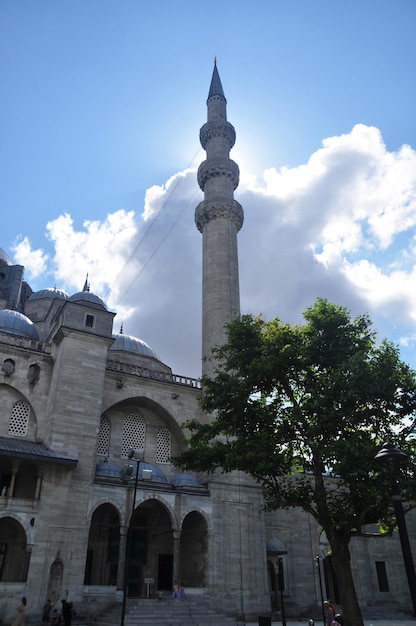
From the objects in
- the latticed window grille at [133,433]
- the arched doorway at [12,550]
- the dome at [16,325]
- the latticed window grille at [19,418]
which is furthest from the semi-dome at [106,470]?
the dome at [16,325]

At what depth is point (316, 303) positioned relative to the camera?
17.6m

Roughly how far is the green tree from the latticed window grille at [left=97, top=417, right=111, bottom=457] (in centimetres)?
809

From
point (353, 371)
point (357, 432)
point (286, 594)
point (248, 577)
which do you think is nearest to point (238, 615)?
point (248, 577)

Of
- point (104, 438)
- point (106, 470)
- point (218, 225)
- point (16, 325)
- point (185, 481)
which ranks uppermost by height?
point (218, 225)

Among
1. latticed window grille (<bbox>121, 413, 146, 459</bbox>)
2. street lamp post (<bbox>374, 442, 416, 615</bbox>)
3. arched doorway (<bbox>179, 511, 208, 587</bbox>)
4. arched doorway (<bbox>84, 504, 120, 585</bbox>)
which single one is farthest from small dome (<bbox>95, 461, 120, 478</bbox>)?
street lamp post (<bbox>374, 442, 416, 615</bbox>)

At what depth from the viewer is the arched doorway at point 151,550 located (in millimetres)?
22312

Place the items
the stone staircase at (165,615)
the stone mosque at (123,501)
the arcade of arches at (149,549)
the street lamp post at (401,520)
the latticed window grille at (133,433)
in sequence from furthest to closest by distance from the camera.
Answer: the latticed window grille at (133,433), the arcade of arches at (149,549), the stone mosque at (123,501), the stone staircase at (165,615), the street lamp post at (401,520)

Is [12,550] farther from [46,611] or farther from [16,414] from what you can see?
[16,414]

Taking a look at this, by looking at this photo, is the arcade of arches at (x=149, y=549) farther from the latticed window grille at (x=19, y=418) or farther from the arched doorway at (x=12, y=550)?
the latticed window grille at (x=19, y=418)

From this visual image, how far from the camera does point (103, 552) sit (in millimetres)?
21906

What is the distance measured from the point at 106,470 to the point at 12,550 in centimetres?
457

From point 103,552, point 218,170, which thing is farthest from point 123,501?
point 218,170

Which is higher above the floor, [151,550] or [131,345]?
[131,345]

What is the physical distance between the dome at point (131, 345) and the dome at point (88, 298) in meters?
5.72
